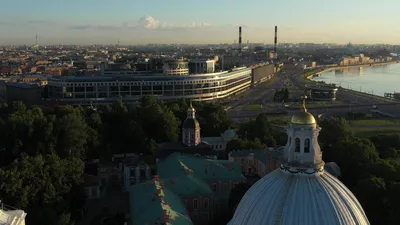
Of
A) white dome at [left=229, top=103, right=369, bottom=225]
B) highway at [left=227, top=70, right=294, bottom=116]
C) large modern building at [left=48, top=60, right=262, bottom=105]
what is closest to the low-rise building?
white dome at [left=229, top=103, right=369, bottom=225]

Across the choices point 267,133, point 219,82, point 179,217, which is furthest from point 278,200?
point 219,82

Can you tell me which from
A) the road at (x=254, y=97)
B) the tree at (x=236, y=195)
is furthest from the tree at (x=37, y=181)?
the road at (x=254, y=97)

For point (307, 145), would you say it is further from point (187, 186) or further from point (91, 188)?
point (91, 188)

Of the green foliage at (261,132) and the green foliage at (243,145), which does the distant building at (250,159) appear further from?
the green foliage at (261,132)

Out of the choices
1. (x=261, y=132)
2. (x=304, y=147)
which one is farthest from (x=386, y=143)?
(x=304, y=147)

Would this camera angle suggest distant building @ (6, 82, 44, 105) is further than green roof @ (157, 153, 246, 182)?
Yes

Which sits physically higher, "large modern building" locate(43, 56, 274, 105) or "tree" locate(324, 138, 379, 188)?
"large modern building" locate(43, 56, 274, 105)

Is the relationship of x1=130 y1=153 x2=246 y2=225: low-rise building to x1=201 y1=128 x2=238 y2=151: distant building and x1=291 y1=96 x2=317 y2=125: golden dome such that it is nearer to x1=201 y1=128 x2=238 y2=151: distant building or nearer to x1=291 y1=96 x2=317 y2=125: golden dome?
x1=291 y1=96 x2=317 y2=125: golden dome
